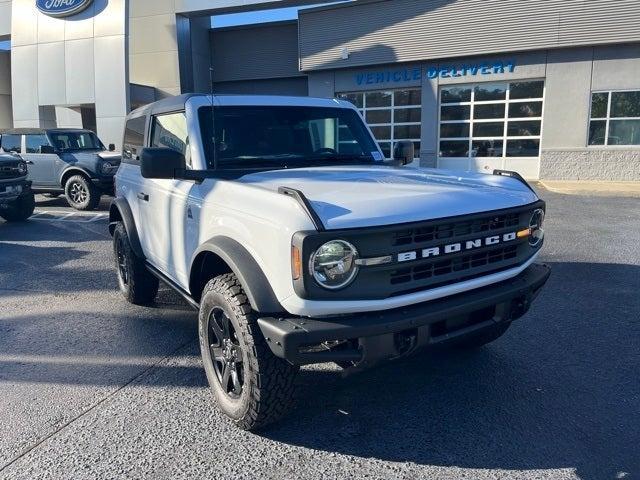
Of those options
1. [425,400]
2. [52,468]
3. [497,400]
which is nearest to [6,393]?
[52,468]

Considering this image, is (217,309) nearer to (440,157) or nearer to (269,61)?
(440,157)

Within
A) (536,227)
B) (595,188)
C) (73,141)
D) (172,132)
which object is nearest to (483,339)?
(536,227)

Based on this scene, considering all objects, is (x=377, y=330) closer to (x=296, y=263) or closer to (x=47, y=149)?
(x=296, y=263)

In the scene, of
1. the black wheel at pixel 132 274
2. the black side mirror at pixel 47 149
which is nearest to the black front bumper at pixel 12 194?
the black side mirror at pixel 47 149

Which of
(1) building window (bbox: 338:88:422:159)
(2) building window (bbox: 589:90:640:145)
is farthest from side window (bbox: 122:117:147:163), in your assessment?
(2) building window (bbox: 589:90:640:145)

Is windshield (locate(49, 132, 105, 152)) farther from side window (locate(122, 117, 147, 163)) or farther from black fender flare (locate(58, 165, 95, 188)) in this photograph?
side window (locate(122, 117, 147, 163))

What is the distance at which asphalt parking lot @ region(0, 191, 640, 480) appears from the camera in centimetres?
271

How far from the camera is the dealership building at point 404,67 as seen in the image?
16.6m

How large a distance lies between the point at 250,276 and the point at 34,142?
11987 mm

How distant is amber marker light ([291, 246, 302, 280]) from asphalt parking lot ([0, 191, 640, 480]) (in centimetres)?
102

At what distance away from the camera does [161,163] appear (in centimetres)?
334

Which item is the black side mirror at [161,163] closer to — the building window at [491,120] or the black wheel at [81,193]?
the black wheel at [81,193]

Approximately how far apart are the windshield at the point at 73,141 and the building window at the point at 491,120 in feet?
38.7

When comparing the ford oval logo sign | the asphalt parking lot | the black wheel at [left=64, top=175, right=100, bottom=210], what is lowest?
the asphalt parking lot
